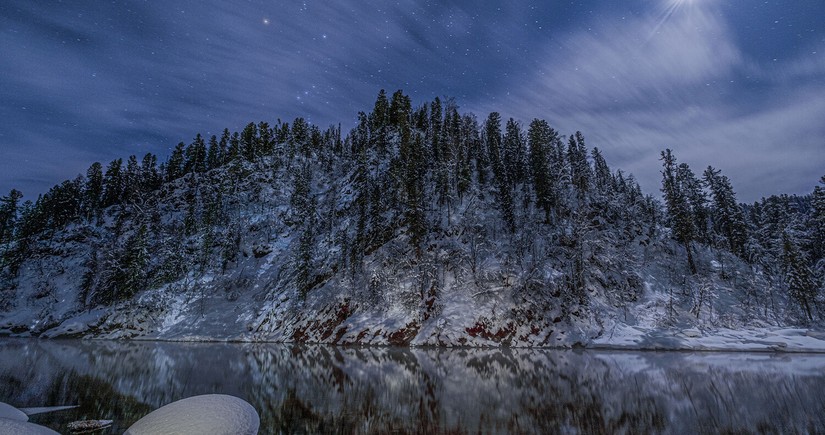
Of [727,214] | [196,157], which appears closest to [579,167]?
[727,214]

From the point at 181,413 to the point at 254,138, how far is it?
118m

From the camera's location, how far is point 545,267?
55.7m

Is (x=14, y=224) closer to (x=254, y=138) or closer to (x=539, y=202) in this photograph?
(x=254, y=138)

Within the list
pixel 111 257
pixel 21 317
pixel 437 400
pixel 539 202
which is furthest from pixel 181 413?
pixel 21 317

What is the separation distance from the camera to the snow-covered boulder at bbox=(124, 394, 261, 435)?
9516mm

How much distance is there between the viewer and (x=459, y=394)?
18.0 m

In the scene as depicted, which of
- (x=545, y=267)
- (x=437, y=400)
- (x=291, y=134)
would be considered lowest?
(x=437, y=400)

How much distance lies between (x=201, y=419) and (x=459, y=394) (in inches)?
468

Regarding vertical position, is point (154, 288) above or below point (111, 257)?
below

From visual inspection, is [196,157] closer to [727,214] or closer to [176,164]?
[176,164]

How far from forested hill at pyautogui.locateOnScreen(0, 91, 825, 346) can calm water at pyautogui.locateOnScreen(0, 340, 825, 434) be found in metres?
22.5

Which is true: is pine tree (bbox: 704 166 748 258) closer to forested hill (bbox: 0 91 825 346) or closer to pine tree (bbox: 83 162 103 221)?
forested hill (bbox: 0 91 825 346)

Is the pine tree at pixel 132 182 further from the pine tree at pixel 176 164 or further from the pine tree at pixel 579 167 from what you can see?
the pine tree at pixel 579 167

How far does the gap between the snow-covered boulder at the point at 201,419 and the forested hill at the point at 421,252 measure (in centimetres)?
4011
